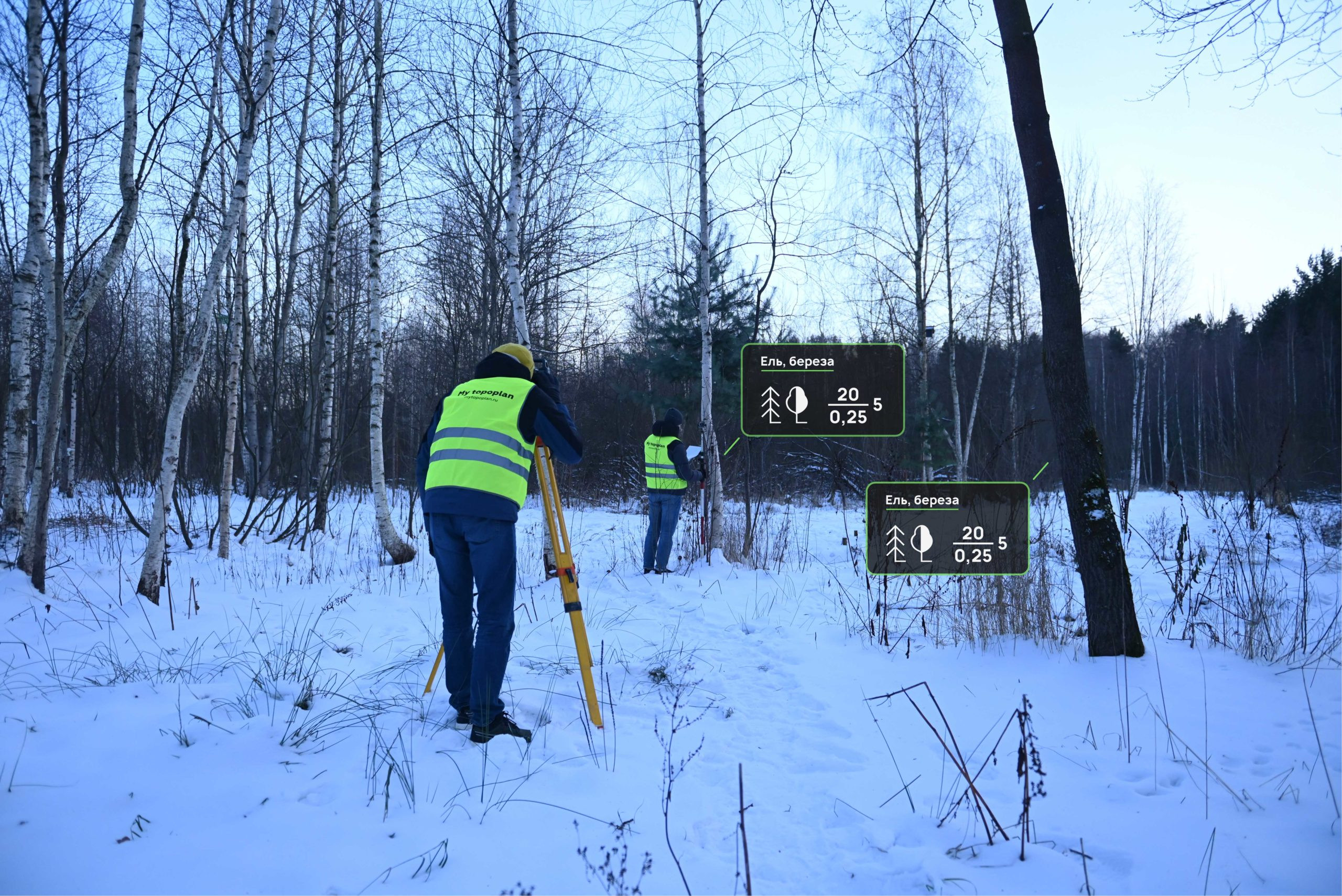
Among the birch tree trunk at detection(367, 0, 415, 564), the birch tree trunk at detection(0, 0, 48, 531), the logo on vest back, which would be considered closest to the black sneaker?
the logo on vest back

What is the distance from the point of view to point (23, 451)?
223 inches

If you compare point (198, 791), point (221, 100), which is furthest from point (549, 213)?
point (198, 791)

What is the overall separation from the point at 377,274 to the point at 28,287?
301 cm

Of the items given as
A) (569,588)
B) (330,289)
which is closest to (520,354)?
(569,588)

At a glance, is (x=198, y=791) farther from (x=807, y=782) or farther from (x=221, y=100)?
(x=221, y=100)

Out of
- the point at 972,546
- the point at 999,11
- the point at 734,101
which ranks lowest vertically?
the point at 972,546

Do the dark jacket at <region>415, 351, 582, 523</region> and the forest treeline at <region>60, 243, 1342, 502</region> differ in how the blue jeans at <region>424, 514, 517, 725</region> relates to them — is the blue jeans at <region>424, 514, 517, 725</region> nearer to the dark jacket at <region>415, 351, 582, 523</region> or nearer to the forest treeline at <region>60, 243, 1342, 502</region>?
the dark jacket at <region>415, 351, 582, 523</region>

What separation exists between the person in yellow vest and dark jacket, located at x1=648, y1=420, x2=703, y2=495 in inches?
165

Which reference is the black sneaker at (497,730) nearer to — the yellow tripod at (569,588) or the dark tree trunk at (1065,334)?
the yellow tripod at (569,588)

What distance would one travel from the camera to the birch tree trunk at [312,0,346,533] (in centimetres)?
827

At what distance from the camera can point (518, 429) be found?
3025 mm

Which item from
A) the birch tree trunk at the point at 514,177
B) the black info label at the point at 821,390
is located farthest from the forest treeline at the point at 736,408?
the birch tree trunk at the point at 514,177

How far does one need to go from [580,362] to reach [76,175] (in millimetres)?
17665

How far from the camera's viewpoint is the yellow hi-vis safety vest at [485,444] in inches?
116
